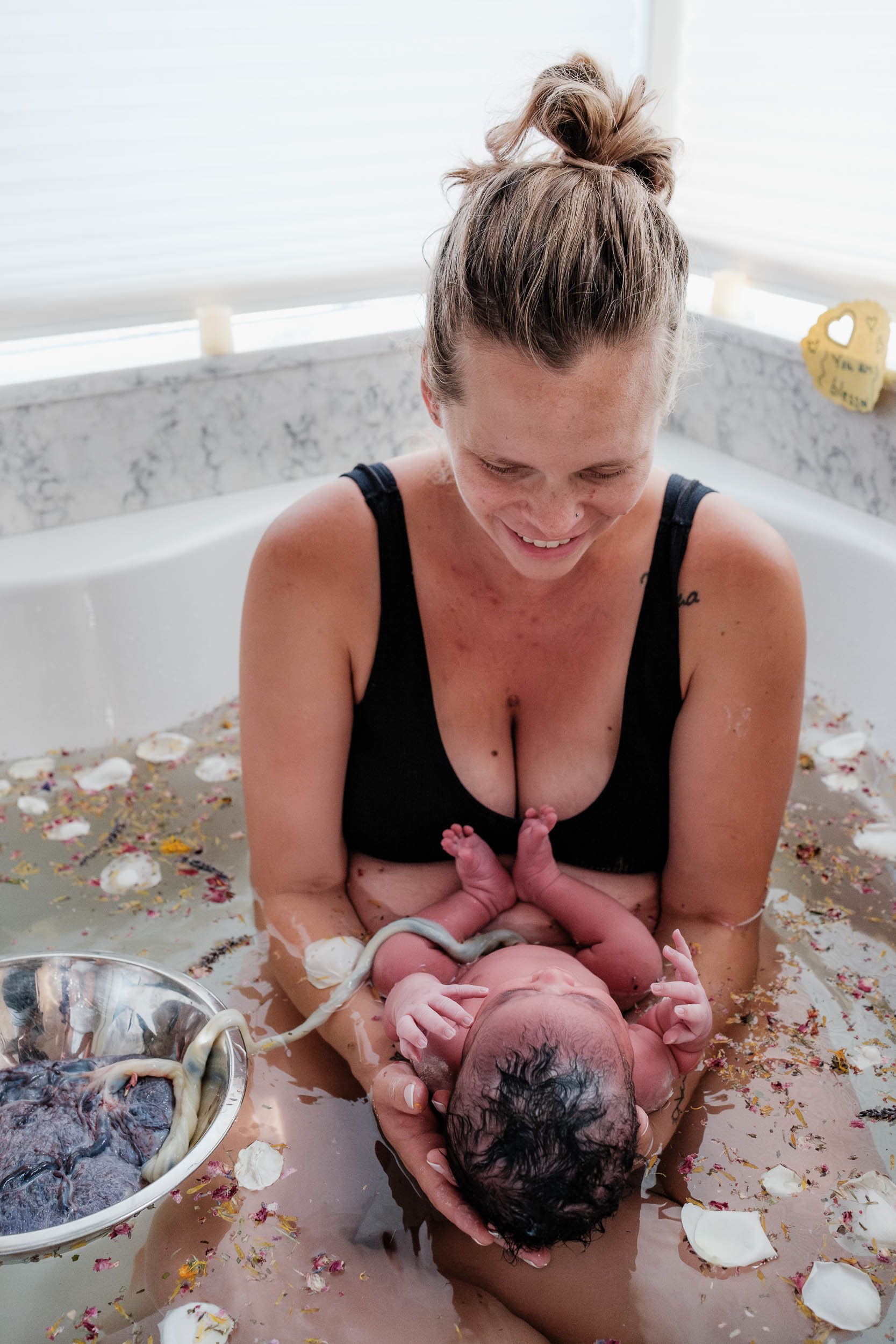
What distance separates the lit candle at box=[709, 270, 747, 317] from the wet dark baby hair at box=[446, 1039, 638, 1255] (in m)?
1.80

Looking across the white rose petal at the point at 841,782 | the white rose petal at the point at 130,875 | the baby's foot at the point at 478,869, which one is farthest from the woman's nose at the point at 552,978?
the white rose petal at the point at 841,782

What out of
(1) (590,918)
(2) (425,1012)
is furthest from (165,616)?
(2) (425,1012)

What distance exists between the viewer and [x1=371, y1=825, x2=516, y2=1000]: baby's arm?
4.34 feet

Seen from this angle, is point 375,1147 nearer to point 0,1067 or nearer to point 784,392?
point 0,1067

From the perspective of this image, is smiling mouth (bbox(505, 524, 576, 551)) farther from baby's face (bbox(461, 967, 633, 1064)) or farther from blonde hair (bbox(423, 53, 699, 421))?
baby's face (bbox(461, 967, 633, 1064))

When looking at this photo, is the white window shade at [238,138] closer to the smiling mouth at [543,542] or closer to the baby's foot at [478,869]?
the smiling mouth at [543,542]

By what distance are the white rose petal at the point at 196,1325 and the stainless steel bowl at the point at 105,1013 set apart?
0.20 metres

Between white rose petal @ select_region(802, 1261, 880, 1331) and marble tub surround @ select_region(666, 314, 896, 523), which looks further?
marble tub surround @ select_region(666, 314, 896, 523)

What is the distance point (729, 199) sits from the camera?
2.47 m

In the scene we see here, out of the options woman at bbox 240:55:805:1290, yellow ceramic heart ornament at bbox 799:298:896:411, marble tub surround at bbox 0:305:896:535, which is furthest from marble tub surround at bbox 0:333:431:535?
woman at bbox 240:55:805:1290

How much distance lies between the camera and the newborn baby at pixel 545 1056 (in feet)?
3.36

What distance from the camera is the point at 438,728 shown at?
1.40 metres

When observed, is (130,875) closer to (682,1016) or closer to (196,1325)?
(196,1325)

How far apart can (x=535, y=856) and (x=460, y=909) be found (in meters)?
0.11
